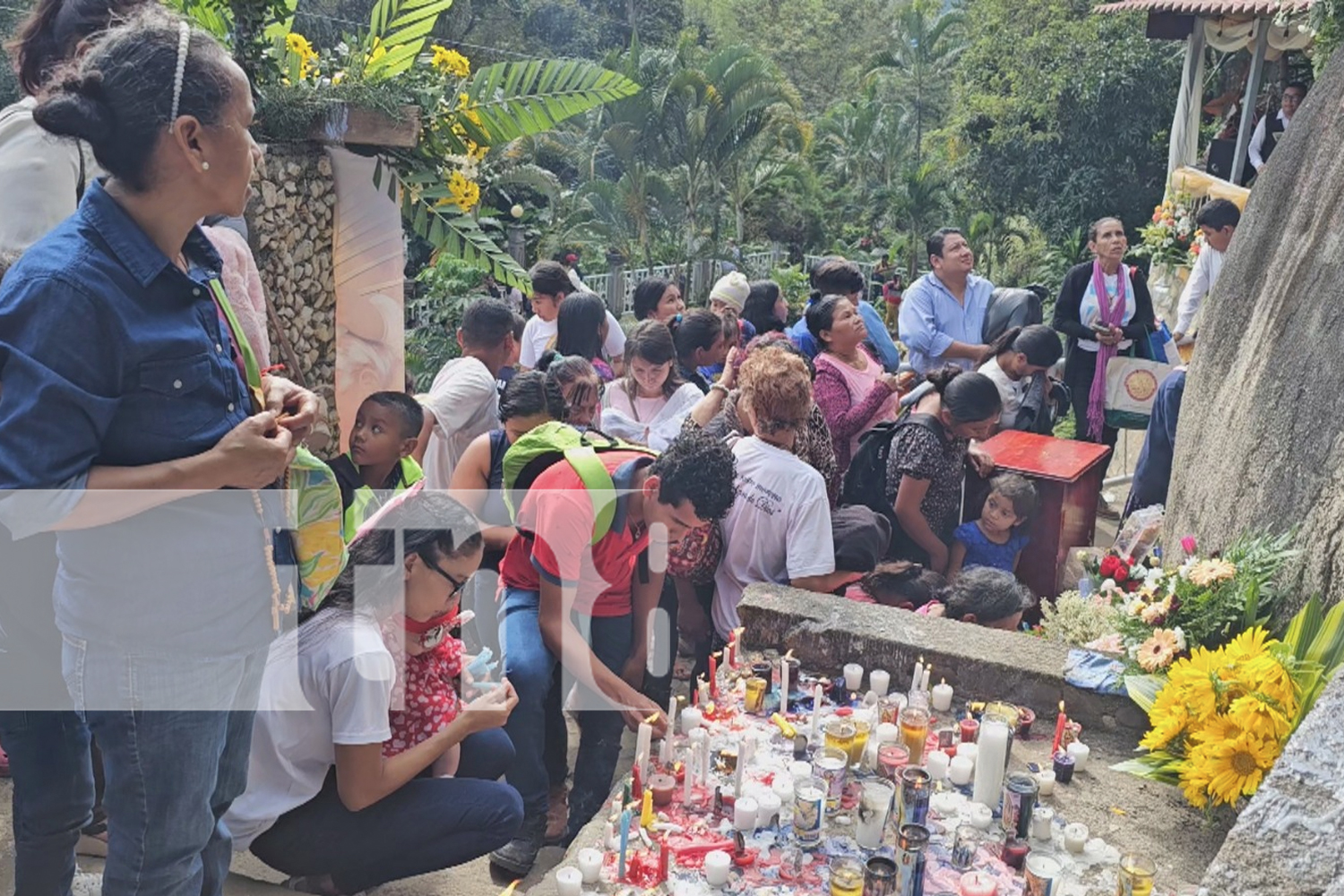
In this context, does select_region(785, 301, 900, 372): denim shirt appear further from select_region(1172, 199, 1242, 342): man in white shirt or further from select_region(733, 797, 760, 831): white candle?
select_region(733, 797, 760, 831): white candle

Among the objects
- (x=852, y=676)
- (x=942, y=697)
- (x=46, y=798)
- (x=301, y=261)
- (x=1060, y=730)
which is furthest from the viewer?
(x=301, y=261)

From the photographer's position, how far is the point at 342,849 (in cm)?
312

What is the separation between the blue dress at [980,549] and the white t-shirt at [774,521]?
3.48 ft

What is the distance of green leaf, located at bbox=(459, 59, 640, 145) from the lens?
4.36m

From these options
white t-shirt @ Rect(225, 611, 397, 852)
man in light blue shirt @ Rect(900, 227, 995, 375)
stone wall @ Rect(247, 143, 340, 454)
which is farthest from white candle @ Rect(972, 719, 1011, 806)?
man in light blue shirt @ Rect(900, 227, 995, 375)

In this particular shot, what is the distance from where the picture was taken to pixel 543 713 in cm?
398

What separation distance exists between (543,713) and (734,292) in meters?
4.40

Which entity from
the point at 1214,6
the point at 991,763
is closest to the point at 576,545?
the point at 991,763

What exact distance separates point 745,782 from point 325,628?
1.34 meters

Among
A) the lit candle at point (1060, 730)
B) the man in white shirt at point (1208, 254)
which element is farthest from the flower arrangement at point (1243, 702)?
the man in white shirt at point (1208, 254)

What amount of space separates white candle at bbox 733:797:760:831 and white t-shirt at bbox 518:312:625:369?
13.2 ft

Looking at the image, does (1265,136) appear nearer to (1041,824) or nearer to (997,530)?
(997,530)

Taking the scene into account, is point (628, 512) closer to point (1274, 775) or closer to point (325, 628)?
point (325, 628)

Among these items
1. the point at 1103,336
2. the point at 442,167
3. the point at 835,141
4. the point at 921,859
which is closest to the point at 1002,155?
the point at 835,141
